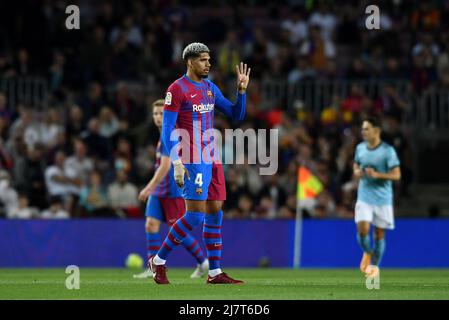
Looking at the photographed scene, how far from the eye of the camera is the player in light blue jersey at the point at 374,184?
18.0 meters

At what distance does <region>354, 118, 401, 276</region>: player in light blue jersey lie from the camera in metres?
18.0

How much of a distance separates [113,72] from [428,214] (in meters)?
7.74

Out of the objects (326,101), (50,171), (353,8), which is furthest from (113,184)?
(353,8)

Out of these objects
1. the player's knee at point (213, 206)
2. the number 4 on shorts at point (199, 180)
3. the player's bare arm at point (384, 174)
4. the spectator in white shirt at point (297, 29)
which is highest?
the spectator in white shirt at point (297, 29)

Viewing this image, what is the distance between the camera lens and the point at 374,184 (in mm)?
18266

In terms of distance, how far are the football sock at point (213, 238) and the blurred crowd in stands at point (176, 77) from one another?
9.30m

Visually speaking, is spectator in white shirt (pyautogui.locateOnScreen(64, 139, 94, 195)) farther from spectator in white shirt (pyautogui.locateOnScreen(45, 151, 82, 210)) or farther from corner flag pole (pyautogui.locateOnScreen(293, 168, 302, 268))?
corner flag pole (pyautogui.locateOnScreen(293, 168, 302, 268))

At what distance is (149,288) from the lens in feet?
43.1

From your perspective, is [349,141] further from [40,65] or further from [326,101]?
[40,65]

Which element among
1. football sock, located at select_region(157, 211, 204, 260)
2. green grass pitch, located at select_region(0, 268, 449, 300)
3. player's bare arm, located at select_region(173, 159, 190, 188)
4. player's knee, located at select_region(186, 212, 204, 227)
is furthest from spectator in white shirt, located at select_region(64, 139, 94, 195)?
player's bare arm, located at select_region(173, 159, 190, 188)

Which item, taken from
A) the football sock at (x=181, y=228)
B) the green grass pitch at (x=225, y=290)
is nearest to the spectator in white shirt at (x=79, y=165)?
the green grass pitch at (x=225, y=290)

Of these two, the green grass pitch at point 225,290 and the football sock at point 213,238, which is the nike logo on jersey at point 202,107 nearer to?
the football sock at point 213,238

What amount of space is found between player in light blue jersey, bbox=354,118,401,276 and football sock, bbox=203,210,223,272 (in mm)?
4761

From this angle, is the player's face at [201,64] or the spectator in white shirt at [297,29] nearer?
the player's face at [201,64]
